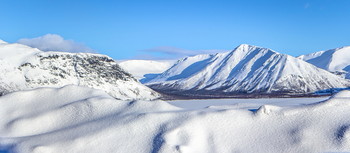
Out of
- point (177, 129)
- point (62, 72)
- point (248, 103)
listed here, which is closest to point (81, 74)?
point (62, 72)

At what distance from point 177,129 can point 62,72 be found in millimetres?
90309

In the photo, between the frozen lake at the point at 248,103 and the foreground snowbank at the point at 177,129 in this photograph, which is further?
the frozen lake at the point at 248,103

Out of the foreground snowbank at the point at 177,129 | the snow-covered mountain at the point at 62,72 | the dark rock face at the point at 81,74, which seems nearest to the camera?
the foreground snowbank at the point at 177,129

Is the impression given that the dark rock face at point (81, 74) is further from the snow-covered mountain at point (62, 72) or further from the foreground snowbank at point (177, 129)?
the foreground snowbank at point (177, 129)

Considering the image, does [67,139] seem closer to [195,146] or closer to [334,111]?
[195,146]

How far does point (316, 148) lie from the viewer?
23.2 m

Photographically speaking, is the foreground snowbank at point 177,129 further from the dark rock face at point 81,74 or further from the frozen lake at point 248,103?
the dark rock face at point 81,74

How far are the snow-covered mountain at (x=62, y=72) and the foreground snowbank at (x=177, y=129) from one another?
6836 cm

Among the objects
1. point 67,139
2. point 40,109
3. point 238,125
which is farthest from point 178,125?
point 40,109

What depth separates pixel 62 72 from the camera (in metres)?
109

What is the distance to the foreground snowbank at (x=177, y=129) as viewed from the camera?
77.5ft

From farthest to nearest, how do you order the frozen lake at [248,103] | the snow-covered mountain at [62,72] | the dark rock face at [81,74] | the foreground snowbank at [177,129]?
the dark rock face at [81,74] → the snow-covered mountain at [62,72] → the frozen lake at [248,103] → the foreground snowbank at [177,129]

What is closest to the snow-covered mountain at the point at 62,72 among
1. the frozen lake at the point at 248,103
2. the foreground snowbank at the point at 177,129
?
the frozen lake at the point at 248,103

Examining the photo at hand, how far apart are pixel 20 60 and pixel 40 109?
82533 millimetres
